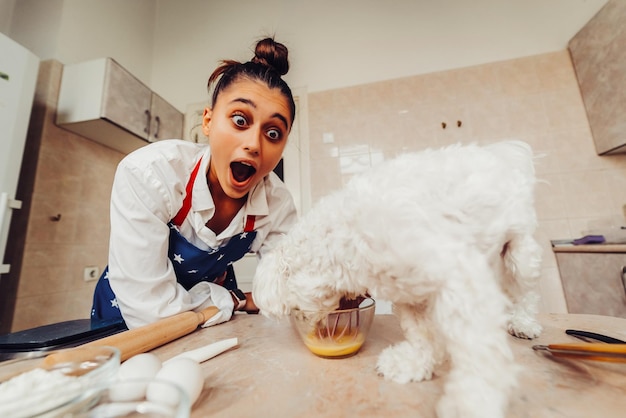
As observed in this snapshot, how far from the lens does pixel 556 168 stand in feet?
5.69

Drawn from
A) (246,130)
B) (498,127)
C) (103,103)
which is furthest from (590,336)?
(103,103)

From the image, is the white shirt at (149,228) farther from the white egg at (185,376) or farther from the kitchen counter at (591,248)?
the kitchen counter at (591,248)

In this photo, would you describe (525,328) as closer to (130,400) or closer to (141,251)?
(130,400)

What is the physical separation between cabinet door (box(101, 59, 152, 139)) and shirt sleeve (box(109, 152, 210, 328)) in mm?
1270

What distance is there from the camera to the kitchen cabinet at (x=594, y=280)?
127 cm

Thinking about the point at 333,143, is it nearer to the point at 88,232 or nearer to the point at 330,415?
the point at 88,232

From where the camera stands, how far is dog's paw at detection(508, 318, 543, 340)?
0.48m

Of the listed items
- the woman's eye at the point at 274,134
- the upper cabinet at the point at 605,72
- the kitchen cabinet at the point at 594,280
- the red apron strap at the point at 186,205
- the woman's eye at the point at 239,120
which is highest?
the upper cabinet at the point at 605,72

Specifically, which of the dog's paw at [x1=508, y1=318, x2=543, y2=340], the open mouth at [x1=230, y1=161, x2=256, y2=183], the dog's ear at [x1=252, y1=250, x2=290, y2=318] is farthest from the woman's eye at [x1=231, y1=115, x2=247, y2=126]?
the dog's paw at [x1=508, y1=318, x2=543, y2=340]

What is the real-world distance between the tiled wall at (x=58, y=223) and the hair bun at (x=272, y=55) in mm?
1577

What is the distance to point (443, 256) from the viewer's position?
0.27 metres

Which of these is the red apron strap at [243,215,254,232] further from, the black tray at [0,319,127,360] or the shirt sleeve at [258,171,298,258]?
the black tray at [0,319,127,360]

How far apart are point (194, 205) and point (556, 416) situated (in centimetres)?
81

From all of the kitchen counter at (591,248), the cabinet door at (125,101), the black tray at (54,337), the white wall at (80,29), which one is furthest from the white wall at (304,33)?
the black tray at (54,337)
